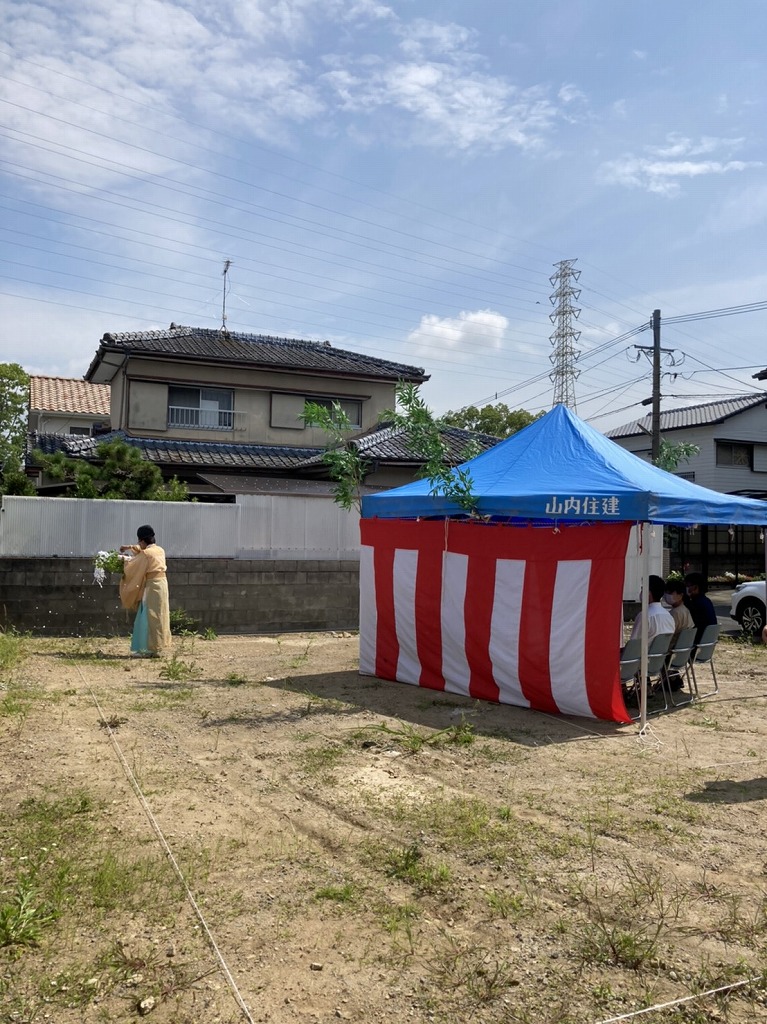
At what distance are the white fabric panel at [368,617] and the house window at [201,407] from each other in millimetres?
11941

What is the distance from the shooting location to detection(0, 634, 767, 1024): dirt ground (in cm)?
303

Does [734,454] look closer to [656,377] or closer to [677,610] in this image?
[656,377]

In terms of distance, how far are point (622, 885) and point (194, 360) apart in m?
18.1

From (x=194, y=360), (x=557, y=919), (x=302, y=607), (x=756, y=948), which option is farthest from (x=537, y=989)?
(x=194, y=360)

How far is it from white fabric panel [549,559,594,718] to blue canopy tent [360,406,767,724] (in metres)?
0.02

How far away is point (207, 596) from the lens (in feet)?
42.3

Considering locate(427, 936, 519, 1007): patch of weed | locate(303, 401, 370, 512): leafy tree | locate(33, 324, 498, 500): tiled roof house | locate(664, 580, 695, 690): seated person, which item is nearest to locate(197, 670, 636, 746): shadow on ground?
locate(664, 580, 695, 690): seated person

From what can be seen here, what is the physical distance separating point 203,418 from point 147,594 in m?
10.9

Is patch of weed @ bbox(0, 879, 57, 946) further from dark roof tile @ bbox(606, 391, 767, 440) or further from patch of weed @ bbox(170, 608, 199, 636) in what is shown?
dark roof tile @ bbox(606, 391, 767, 440)

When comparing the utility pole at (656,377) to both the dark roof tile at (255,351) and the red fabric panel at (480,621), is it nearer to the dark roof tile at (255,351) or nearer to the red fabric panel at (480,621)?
the dark roof tile at (255,351)

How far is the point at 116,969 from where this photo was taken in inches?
122

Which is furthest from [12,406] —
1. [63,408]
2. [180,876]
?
[180,876]

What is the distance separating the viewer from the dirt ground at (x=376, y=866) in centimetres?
303

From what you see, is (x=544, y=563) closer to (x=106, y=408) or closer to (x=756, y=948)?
(x=756, y=948)
